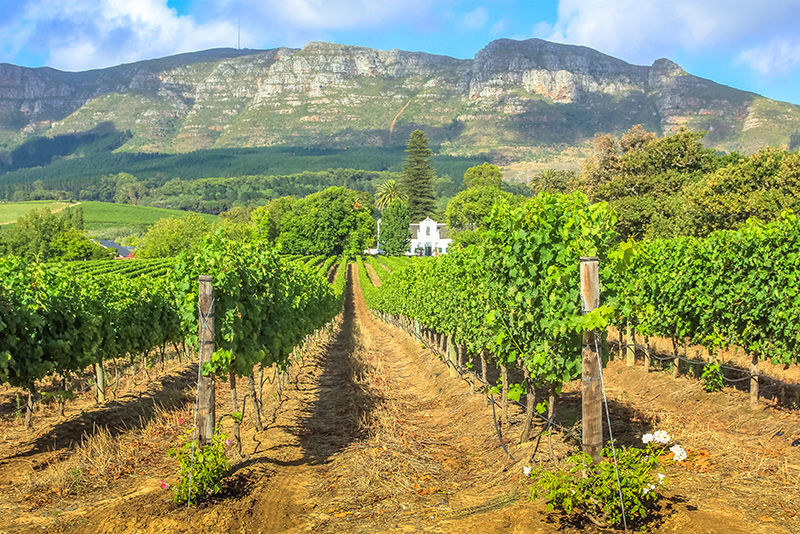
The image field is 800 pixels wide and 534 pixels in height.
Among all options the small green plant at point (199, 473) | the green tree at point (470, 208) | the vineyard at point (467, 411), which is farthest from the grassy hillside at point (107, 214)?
the small green plant at point (199, 473)

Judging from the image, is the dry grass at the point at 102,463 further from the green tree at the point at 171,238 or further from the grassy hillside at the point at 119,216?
the grassy hillside at the point at 119,216

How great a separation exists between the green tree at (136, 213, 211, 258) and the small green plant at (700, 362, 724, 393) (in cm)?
8311

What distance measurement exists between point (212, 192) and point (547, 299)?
7490 inches

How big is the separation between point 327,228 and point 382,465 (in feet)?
310

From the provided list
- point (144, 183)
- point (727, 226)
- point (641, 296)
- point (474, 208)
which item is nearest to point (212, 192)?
point (144, 183)

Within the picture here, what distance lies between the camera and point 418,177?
105 meters

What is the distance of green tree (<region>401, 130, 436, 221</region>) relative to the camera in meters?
104

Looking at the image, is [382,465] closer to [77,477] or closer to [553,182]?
[77,477]

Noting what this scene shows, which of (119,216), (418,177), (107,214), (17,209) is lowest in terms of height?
(119,216)

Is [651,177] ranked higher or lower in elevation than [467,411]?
higher

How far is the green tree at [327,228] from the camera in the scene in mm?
101062

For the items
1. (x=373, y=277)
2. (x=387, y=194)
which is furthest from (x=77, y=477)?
(x=387, y=194)

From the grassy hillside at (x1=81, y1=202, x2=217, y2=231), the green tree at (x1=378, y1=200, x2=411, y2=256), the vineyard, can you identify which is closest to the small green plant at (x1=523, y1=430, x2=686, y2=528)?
the vineyard

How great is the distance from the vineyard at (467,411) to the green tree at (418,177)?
90.5 metres
